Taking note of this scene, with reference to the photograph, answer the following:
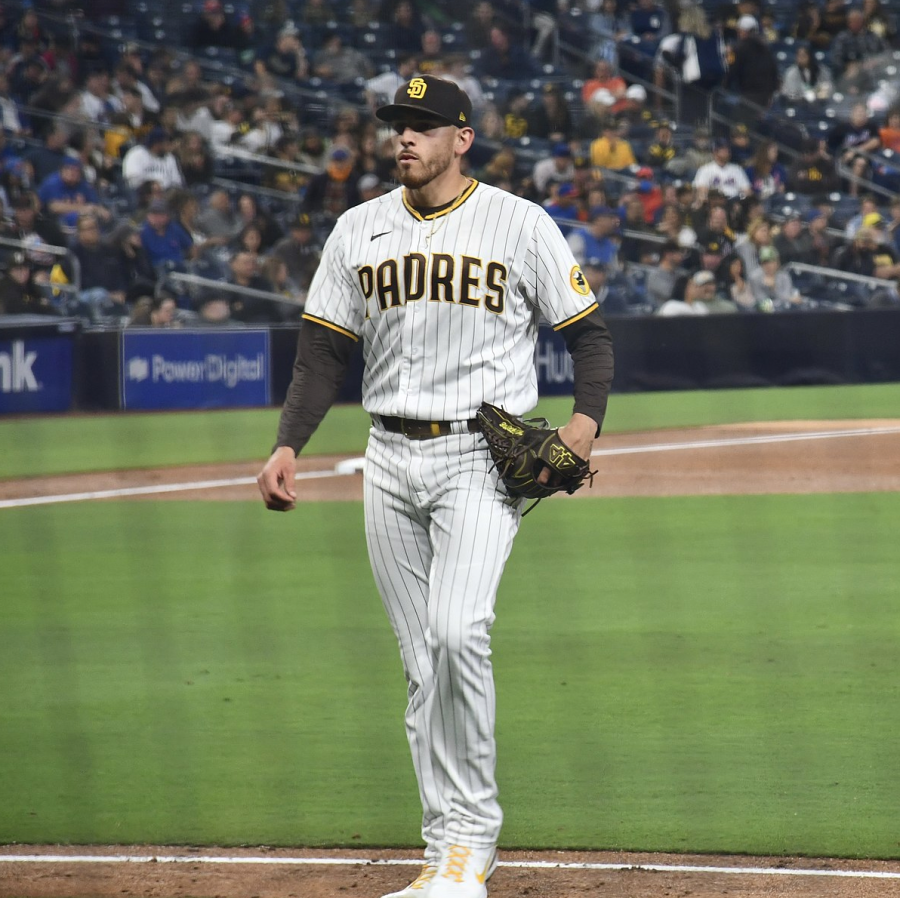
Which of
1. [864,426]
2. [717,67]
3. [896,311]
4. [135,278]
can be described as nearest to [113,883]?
[864,426]

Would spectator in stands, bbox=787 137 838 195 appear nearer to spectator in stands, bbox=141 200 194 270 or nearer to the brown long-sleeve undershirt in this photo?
spectator in stands, bbox=141 200 194 270

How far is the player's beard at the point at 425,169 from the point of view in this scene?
3477mm

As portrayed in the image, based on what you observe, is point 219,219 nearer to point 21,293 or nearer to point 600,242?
point 21,293

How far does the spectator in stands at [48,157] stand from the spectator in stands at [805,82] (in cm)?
999

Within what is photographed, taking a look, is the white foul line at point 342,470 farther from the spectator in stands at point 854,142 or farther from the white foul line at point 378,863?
the spectator in stands at point 854,142

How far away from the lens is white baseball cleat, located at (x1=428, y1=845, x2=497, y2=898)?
3316mm

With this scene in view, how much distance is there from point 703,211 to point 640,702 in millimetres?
13530

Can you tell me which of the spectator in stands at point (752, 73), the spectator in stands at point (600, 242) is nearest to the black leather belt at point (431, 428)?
the spectator in stands at point (600, 242)

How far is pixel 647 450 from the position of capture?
1293 cm

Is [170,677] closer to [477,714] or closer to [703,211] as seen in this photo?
[477,714]

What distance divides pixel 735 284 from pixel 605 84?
4.50 meters

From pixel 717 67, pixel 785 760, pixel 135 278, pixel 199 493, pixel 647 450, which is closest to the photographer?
pixel 785 760

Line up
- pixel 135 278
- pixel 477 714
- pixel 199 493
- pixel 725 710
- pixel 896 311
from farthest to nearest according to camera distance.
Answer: pixel 896 311 < pixel 135 278 < pixel 199 493 < pixel 725 710 < pixel 477 714

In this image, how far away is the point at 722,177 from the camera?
19297mm
